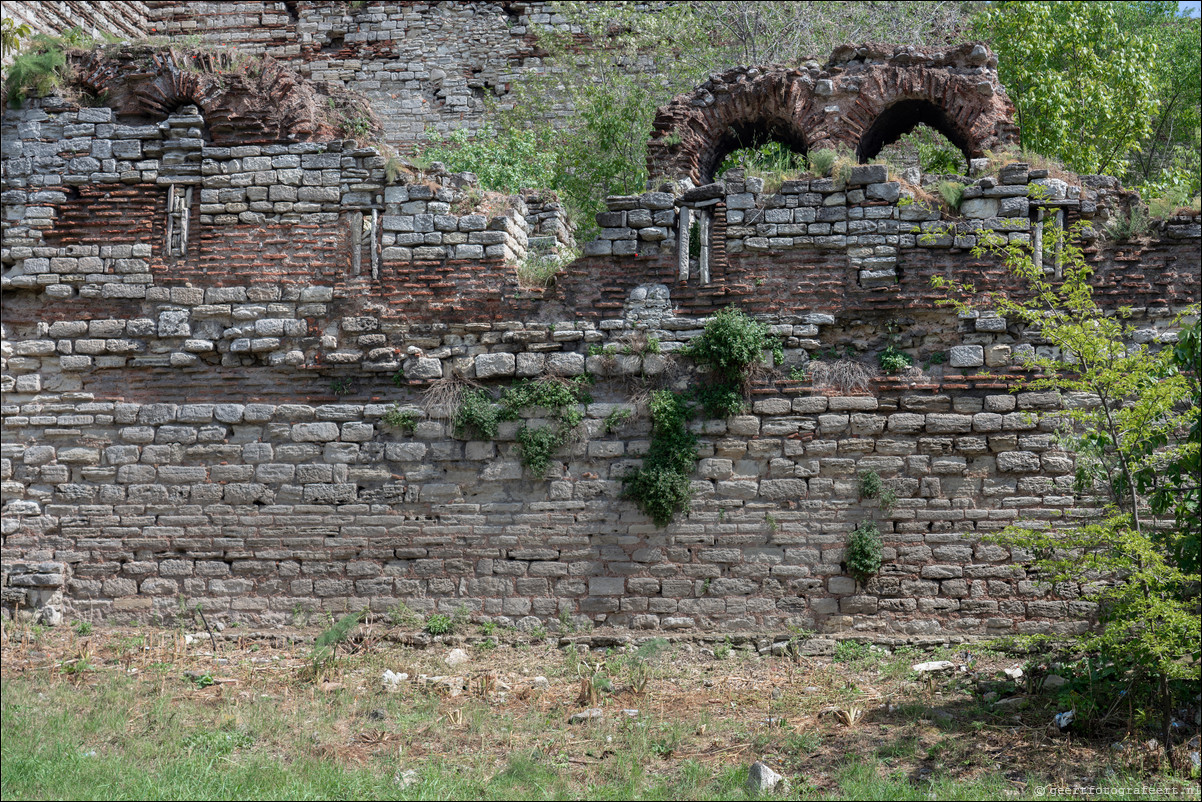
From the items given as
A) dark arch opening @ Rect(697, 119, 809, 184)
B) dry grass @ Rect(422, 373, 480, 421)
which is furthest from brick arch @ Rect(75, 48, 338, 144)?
dark arch opening @ Rect(697, 119, 809, 184)

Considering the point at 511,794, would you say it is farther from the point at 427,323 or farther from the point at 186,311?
the point at 186,311

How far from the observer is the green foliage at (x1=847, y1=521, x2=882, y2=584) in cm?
832

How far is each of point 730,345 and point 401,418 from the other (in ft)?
9.80

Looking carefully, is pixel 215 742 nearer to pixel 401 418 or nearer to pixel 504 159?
pixel 401 418

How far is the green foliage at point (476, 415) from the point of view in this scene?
8797 millimetres

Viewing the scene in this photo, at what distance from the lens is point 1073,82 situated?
14211 millimetres

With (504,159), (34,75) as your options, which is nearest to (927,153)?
(504,159)

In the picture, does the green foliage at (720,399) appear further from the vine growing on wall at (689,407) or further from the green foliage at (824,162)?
the green foliage at (824,162)

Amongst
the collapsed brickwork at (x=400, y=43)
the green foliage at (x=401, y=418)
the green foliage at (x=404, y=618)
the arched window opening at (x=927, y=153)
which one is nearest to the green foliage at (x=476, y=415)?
the green foliage at (x=401, y=418)

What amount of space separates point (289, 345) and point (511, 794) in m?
5.05

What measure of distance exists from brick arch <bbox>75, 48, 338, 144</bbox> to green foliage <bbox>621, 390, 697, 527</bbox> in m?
4.38

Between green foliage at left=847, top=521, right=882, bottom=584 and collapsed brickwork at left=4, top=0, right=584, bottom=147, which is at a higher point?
collapsed brickwork at left=4, top=0, right=584, bottom=147

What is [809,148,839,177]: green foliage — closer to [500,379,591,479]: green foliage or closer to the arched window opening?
[500,379,591,479]: green foliage

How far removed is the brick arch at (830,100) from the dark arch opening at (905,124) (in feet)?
0.08
